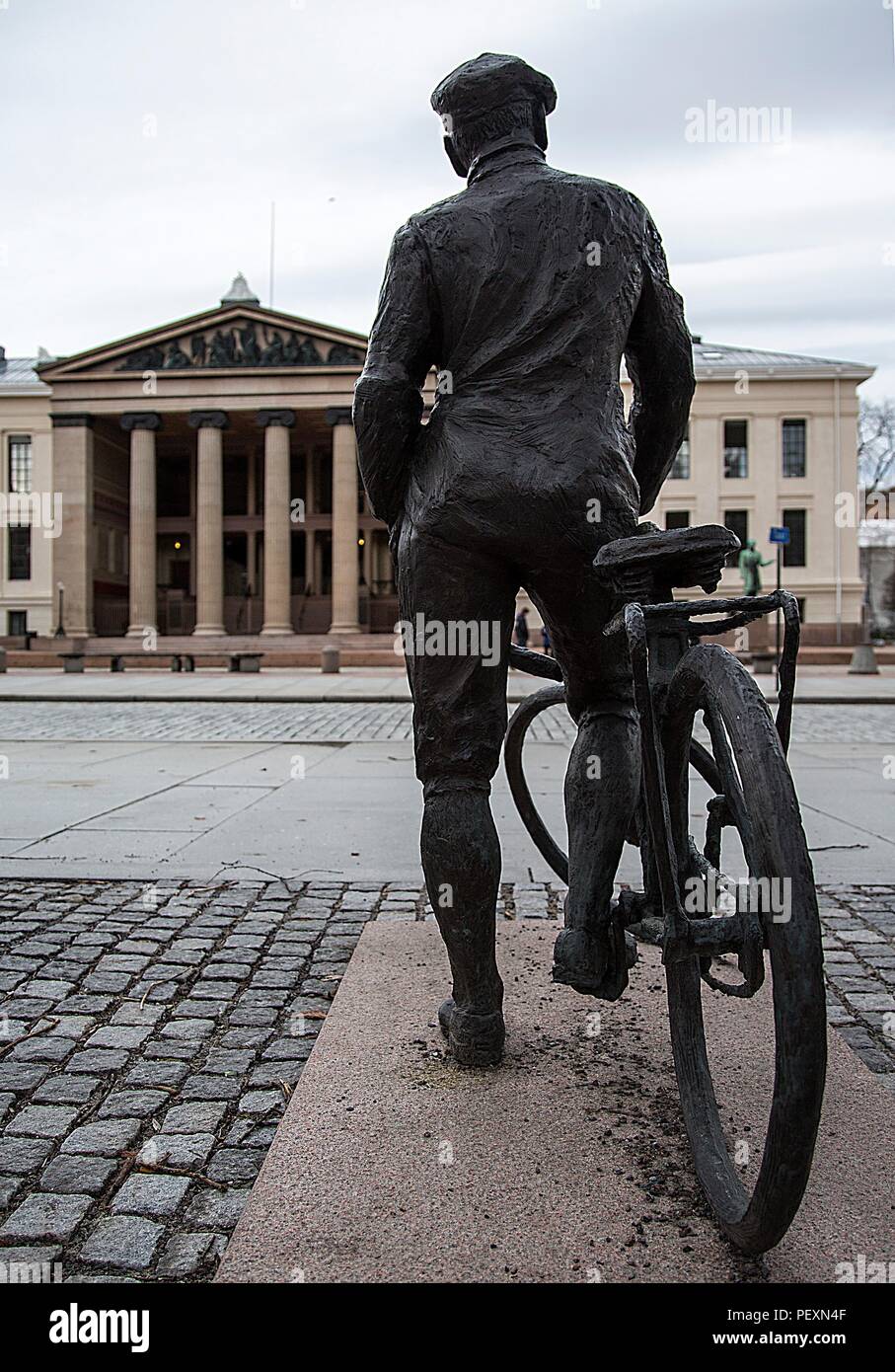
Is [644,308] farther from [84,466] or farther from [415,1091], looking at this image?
[84,466]

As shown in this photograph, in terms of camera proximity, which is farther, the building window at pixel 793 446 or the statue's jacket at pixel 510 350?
the building window at pixel 793 446

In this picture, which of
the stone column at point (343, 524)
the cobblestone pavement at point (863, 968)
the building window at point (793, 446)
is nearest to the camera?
the cobblestone pavement at point (863, 968)

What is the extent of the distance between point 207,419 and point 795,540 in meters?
29.7

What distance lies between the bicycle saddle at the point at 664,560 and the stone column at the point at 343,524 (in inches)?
1839

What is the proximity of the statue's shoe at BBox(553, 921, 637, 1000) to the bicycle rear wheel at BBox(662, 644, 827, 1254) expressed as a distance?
22 centimetres

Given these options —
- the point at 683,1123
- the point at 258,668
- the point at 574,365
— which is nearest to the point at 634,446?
the point at 574,365

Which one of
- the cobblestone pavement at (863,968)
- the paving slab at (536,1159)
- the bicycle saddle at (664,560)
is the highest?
the bicycle saddle at (664,560)

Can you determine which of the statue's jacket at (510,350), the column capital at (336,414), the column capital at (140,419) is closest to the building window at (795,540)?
the column capital at (336,414)

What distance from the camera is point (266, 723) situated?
1403cm

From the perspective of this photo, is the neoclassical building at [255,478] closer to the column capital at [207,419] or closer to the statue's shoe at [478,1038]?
the column capital at [207,419]

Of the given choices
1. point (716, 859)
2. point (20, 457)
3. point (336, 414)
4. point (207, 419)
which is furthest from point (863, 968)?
point (20, 457)

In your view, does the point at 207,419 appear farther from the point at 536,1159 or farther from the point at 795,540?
the point at 536,1159

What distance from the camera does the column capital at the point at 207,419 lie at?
2002 inches

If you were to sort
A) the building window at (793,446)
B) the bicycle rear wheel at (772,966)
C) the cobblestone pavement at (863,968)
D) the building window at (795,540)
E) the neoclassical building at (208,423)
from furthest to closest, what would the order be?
the building window at (793,446)
the building window at (795,540)
the neoclassical building at (208,423)
the cobblestone pavement at (863,968)
the bicycle rear wheel at (772,966)
